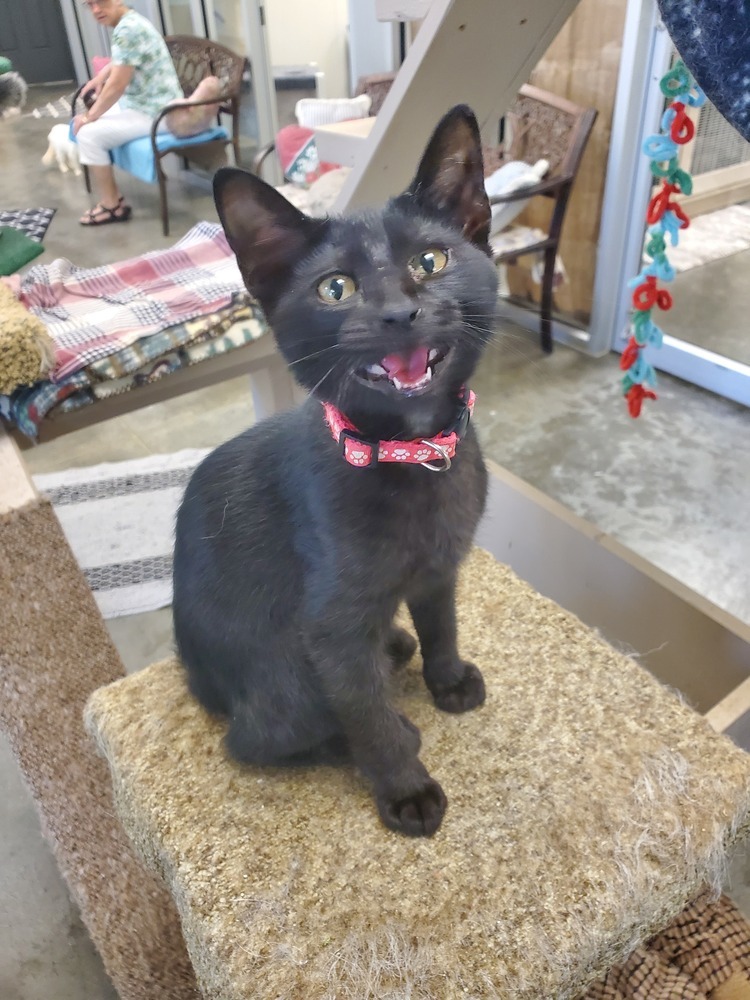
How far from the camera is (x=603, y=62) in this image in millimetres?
2102

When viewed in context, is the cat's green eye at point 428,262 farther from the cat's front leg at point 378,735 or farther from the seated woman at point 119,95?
the seated woman at point 119,95

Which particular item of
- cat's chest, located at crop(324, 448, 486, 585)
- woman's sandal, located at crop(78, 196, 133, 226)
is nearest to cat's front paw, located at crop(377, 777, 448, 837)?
cat's chest, located at crop(324, 448, 486, 585)

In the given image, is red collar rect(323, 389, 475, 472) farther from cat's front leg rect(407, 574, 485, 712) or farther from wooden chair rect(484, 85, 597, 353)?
wooden chair rect(484, 85, 597, 353)

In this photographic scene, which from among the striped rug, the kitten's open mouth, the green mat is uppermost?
the kitten's open mouth

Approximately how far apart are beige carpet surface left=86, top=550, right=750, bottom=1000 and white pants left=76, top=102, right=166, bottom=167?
1.82 metres

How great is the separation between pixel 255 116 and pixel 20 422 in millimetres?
2420

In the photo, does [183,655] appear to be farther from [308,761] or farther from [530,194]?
[530,194]

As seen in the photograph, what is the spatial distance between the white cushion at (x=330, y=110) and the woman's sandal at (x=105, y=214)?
0.78 metres

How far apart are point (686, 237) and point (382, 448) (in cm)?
208

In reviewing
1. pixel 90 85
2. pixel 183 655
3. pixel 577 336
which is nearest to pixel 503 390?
pixel 577 336

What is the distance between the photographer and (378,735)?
2.30 feet

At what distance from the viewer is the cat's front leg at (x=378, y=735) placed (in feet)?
2.18

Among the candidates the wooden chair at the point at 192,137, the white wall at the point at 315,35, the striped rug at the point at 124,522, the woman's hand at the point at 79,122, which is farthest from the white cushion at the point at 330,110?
the striped rug at the point at 124,522

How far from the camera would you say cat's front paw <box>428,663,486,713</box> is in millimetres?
880
